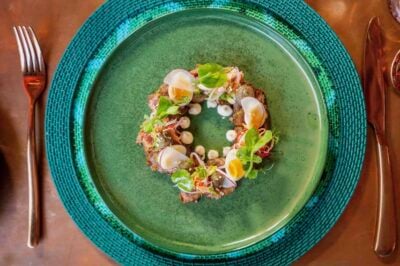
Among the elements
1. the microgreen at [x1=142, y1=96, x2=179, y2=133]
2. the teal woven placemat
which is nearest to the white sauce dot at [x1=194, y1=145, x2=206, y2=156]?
the microgreen at [x1=142, y1=96, x2=179, y2=133]

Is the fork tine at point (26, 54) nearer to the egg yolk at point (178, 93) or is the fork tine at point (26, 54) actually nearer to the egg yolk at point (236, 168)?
the egg yolk at point (178, 93)

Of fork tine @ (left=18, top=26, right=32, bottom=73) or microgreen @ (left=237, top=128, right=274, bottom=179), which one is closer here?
microgreen @ (left=237, top=128, right=274, bottom=179)

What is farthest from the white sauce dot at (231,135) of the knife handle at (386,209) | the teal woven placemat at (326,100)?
the knife handle at (386,209)

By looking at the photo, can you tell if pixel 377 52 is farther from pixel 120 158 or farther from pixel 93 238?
pixel 93 238

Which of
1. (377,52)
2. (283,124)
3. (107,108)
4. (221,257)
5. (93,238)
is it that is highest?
(377,52)

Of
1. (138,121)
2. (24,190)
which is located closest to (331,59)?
(138,121)

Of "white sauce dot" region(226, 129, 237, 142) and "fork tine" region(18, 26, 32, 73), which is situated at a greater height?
"white sauce dot" region(226, 129, 237, 142)

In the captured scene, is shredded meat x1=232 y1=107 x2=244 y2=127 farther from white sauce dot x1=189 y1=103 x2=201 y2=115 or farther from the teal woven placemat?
the teal woven placemat
